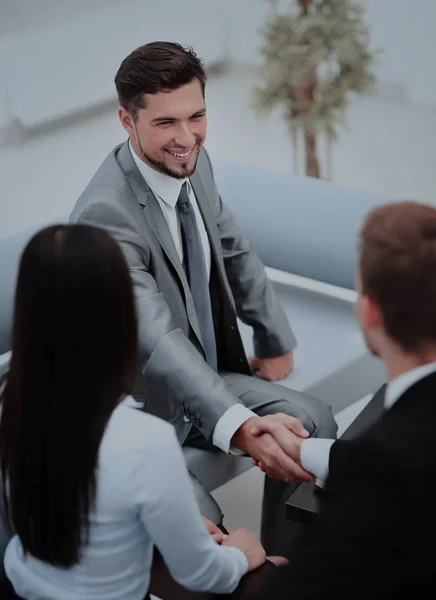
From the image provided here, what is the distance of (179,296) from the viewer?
2.62m

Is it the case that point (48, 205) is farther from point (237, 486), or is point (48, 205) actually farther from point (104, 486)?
point (104, 486)

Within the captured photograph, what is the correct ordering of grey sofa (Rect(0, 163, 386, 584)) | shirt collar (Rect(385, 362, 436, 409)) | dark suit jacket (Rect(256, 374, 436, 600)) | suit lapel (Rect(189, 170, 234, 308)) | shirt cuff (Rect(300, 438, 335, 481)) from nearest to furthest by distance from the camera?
dark suit jacket (Rect(256, 374, 436, 600)), shirt collar (Rect(385, 362, 436, 409)), shirt cuff (Rect(300, 438, 335, 481)), suit lapel (Rect(189, 170, 234, 308)), grey sofa (Rect(0, 163, 386, 584))

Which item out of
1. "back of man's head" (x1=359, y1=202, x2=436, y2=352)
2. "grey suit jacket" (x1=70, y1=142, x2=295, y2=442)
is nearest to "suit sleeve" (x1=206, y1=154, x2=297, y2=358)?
"grey suit jacket" (x1=70, y1=142, x2=295, y2=442)

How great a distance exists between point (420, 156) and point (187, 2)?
2.23 metres

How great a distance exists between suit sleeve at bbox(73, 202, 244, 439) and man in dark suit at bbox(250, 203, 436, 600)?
0.90m

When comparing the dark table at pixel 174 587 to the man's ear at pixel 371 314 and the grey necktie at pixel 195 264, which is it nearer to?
the man's ear at pixel 371 314

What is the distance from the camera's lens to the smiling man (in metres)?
2.43

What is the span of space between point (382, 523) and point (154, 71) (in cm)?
158

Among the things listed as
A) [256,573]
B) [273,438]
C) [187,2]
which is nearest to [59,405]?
[256,573]

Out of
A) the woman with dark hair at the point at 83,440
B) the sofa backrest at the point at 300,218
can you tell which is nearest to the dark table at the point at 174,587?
the woman with dark hair at the point at 83,440

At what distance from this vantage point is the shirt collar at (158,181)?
2.64 m

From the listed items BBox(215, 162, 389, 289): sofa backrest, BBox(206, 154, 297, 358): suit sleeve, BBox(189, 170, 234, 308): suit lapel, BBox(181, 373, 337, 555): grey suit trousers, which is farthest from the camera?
BBox(215, 162, 389, 289): sofa backrest

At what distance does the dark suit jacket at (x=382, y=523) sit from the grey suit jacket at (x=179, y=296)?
975 millimetres

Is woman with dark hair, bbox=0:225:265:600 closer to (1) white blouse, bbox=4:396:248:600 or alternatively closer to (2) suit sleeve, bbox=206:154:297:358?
(1) white blouse, bbox=4:396:248:600
